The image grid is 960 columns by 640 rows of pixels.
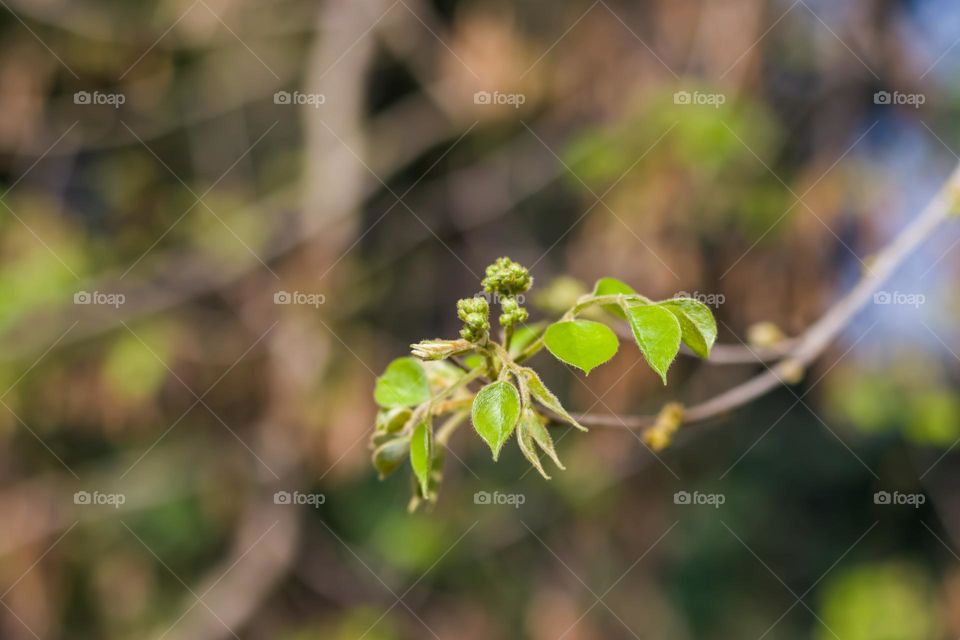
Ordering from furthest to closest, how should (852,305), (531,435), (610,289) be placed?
(852,305) → (610,289) → (531,435)

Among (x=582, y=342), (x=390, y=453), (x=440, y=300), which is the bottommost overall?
(x=390, y=453)

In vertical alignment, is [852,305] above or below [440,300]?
below

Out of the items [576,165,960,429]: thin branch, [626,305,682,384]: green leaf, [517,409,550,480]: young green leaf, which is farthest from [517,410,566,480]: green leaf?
[576,165,960,429]: thin branch

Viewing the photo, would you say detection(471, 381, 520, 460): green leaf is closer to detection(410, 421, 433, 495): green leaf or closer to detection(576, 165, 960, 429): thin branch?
detection(410, 421, 433, 495): green leaf

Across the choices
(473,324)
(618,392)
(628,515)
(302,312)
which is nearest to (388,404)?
(473,324)

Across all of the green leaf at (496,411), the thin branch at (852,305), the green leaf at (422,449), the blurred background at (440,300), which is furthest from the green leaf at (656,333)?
the blurred background at (440,300)

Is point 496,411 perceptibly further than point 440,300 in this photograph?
No

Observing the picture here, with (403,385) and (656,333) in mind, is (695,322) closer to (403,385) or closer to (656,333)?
(656,333)

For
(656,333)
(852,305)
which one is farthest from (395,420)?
(852,305)
